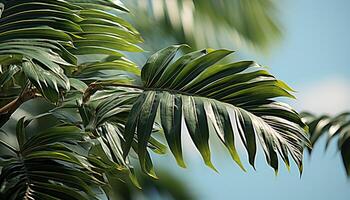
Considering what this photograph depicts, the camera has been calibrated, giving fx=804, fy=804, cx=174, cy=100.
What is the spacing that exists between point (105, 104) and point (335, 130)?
1045mm

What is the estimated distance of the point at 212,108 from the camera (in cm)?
125

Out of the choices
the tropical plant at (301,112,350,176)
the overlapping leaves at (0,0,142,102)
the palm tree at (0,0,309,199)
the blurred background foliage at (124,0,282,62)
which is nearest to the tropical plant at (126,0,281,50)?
the blurred background foliage at (124,0,282,62)

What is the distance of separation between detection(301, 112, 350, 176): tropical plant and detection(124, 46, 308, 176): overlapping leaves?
0.88 metres

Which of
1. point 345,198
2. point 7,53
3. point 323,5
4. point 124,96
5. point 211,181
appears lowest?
point 345,198

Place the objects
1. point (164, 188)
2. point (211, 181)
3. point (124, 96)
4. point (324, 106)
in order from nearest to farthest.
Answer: point (124, 96)
point (164, 188)
point (211, 181)
point (324, 106)

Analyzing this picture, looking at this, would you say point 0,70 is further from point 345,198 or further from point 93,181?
point 345,198

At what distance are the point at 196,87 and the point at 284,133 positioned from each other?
171mm

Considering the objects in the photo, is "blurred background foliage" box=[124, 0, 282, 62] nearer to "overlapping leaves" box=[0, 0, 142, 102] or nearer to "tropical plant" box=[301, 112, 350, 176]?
"tropical plant" box=[301, 112, 350, 176]

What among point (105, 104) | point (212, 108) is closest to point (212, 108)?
point (212, 108)

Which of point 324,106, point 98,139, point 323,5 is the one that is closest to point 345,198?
point 324,106

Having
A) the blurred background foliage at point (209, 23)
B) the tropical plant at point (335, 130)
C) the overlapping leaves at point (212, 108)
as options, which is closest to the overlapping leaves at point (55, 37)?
the overlapping leaves at point (212, 108)

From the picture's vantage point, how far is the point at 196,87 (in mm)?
1327

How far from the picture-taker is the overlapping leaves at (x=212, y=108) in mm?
1213

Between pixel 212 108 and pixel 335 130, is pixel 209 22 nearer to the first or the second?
pixel 335 130
